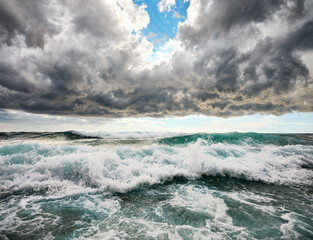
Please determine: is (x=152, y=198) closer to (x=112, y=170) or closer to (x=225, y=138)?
(x=112, y=170)

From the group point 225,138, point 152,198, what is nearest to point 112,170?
point 152,198

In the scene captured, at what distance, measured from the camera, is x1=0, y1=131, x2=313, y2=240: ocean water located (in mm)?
4227

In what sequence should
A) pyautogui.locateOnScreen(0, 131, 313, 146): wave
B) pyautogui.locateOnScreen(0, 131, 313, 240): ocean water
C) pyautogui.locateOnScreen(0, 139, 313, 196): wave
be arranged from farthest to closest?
pyautogui.locateOnScreen(0, 131, 313, 146): wave < pyautogui.locateOnScreen(0, 139, 313, 196): wave < pyautogui.locateOnScreen(0, 131, 313, 240): ocean water

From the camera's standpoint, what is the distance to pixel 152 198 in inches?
252

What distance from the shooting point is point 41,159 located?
350 inches

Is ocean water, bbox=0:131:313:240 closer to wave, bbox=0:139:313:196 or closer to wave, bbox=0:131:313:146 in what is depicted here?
wave, bbox=0:139:313:196

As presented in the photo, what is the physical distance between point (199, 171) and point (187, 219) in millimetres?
5167

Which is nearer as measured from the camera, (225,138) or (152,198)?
(152,198)

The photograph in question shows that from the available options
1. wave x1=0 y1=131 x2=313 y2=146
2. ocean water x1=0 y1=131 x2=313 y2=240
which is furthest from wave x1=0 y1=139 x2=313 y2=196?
wave x1=0 y1=131 x2=313 y2=146

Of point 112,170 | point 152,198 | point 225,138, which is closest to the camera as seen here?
point 152,198

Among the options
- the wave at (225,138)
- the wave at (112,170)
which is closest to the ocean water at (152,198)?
the wave at (112,170)

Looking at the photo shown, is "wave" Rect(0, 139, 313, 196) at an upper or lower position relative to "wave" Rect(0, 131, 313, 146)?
lower

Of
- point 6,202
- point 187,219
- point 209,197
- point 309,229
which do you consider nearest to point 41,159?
point 6,202

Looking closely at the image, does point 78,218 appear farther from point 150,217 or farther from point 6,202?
point 6,202
